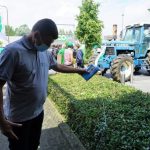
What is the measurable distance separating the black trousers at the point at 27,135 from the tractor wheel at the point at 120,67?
455 inches

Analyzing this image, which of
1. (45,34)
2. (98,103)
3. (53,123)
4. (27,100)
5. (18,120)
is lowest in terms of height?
(53,123)

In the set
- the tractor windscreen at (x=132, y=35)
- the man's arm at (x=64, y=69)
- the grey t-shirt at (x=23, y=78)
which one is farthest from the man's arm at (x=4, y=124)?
the tractor windscreen at (x=132, y=35)

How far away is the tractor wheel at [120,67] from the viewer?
15.2 meters

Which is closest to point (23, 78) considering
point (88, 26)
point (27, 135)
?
point (27, 135)

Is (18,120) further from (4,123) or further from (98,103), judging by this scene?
(98,103)

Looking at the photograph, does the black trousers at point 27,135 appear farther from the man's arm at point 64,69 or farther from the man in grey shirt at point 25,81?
the man's arm at point 64,69

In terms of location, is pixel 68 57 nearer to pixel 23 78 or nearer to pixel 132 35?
pixel 132 35

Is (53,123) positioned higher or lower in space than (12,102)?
lower

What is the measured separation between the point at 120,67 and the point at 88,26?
19.1m

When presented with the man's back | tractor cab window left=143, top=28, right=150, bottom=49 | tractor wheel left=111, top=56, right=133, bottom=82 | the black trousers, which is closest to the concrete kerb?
the black trousers

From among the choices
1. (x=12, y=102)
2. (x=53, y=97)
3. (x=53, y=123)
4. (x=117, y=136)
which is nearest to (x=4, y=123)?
(x=12, y=102)

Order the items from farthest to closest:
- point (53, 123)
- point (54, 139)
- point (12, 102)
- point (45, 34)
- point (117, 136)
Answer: point (53, 123), point (54, 139), point (117, 136), point (12, 102), point (45, 34)

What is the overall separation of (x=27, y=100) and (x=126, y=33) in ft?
54.5

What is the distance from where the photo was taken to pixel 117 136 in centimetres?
410
